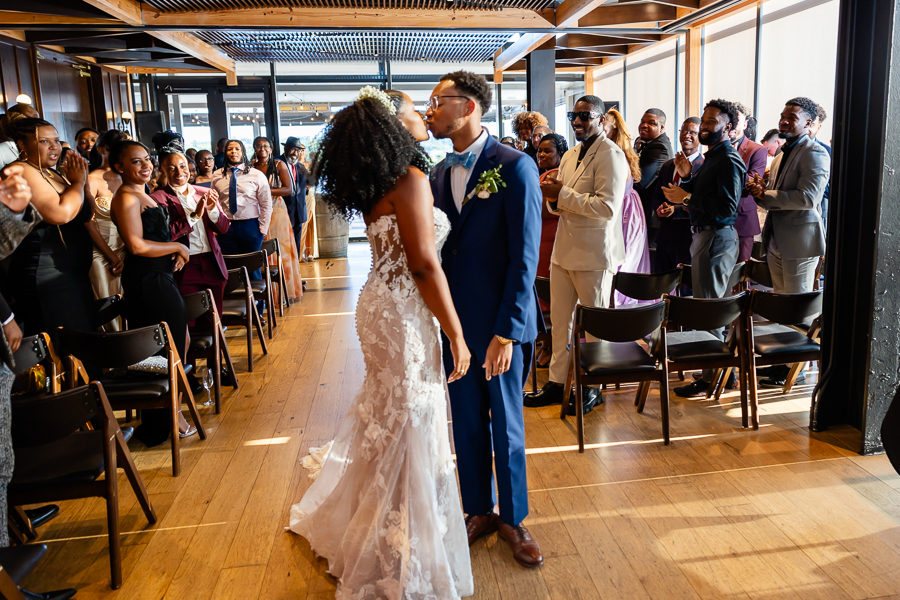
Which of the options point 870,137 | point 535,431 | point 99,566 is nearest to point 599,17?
point 870,137

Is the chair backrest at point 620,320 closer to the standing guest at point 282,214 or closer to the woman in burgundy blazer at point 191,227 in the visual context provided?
the woman in burgundy blazer at point 191,227

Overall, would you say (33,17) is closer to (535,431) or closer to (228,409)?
(228,409)

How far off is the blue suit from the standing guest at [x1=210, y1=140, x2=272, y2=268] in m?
4.13

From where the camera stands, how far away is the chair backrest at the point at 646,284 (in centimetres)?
391

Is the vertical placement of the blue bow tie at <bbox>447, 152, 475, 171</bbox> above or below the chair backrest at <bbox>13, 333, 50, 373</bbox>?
above

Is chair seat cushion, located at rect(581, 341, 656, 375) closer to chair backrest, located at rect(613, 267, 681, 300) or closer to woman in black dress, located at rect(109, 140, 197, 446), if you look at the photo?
chair backrest, located at rect(613, 267, 681, 300)

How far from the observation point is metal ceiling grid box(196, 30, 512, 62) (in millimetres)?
7297

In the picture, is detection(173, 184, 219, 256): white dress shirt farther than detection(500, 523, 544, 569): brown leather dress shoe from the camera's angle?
Yes

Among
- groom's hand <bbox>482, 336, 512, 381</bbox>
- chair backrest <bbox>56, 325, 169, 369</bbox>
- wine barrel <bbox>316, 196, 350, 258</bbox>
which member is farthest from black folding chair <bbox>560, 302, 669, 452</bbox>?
wine barrel <bbox>316, 196, 350, 258</bbox>

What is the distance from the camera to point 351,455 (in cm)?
235

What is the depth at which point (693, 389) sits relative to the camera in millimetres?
4039

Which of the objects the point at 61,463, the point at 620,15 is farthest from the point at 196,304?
the point at 620,15

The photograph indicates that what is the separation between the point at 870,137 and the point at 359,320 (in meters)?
2.59

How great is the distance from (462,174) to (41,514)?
2308mm
